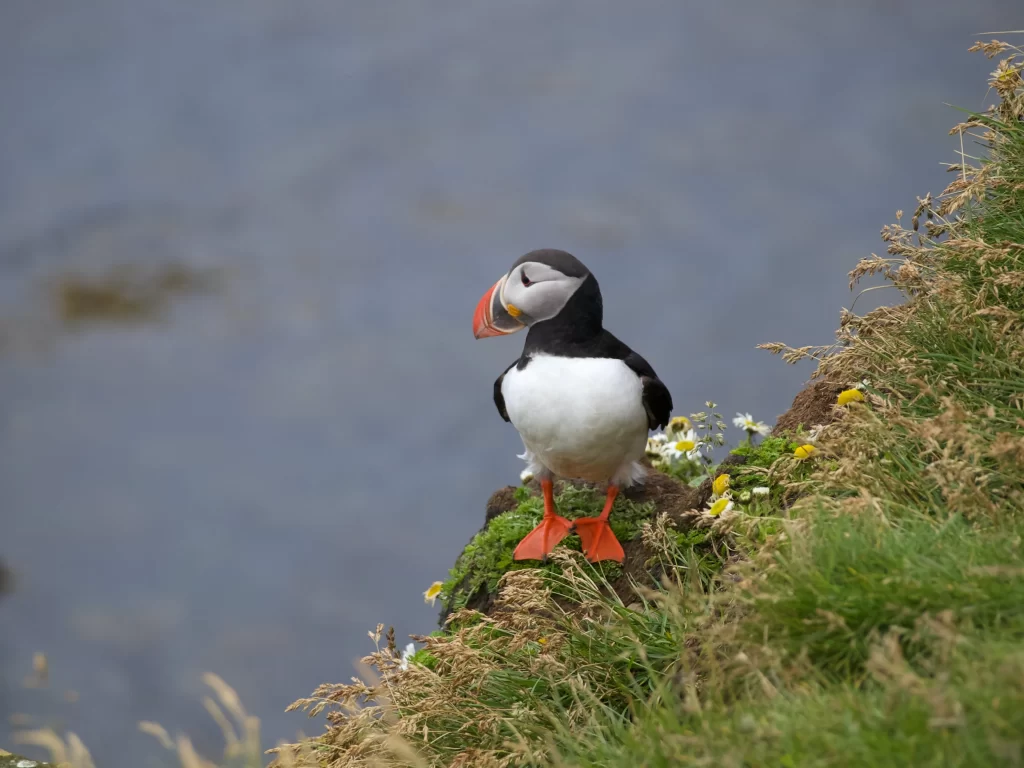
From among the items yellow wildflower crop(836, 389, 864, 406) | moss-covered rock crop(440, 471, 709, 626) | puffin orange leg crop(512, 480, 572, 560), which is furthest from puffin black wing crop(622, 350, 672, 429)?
yellow wildflower crop(836, 389, 864, 406)

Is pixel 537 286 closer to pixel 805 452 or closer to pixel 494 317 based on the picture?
pixel 494 317

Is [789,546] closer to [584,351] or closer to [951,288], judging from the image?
[951,288]

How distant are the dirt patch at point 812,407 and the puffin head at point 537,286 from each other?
1045 millimetres

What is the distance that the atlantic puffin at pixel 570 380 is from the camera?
4.04 meters

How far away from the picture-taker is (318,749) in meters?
3.40

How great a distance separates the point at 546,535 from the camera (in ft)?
14.3

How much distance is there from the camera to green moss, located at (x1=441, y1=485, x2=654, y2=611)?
441 cm

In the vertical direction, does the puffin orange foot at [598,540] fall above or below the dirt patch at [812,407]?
below

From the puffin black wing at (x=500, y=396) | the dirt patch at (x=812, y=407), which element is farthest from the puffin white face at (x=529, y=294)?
the dirt patch at (x=812, y=407)

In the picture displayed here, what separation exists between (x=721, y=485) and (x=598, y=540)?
687 mm

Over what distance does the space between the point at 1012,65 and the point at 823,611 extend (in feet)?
9.32

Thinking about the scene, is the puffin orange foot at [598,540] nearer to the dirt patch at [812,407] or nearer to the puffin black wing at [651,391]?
the puffin black wing at [651,391]

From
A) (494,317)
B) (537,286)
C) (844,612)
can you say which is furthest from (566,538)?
(844,612)

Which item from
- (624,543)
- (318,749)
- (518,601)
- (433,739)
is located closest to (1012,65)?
(624,543)
